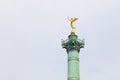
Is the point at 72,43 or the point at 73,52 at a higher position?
the point at 72,43

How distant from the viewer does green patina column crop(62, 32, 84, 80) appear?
5025 cm

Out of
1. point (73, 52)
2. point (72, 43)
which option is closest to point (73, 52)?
point (73, 52)

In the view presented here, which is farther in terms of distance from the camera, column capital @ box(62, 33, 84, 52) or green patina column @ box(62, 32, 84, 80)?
column capital @ box(62, 33, 84, 52)

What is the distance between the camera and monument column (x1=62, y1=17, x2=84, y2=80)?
50250mm

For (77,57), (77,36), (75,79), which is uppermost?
(77,36)

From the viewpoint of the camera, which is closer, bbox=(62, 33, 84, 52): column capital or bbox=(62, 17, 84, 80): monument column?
bbox=(62, 17, 84, 80): monument column

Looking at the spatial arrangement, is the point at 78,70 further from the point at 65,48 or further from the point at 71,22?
the point at 71,22

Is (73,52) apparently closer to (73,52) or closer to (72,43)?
(73,52)

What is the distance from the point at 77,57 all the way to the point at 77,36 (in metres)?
3.99

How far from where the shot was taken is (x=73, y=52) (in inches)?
2056

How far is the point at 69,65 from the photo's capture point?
51.2 metres

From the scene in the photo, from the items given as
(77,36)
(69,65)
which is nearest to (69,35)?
(77,36)

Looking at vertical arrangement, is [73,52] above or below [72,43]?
below

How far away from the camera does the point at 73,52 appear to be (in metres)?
52.2
